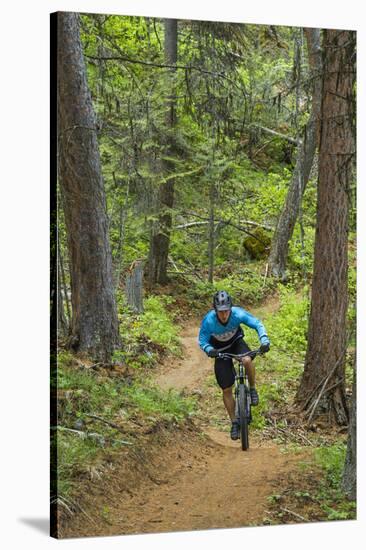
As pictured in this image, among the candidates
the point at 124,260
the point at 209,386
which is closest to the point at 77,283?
the point at 124,260

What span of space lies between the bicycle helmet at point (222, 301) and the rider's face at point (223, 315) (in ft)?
0.09

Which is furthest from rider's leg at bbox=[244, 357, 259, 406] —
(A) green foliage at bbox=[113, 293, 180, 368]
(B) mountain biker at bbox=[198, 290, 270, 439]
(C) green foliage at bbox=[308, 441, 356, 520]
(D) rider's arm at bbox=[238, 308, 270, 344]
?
(C) green foliage at bbox=[308, 441, 356, 520]

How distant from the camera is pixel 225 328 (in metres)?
8.30

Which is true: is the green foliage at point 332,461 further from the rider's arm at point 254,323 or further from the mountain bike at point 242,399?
the rider's arm at point 254,323

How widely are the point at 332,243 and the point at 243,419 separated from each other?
1.73 m

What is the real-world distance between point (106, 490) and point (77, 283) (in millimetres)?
1600

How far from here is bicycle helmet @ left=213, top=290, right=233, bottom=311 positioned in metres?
8.24

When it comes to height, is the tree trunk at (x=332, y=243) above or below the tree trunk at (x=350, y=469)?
above

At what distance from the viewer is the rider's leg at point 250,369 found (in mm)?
8320

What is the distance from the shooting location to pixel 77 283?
7770mm

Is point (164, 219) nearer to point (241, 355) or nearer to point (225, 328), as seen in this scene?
point (225, 328)

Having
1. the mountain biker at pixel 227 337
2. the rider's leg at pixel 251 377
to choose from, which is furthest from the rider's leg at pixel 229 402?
the rider's leg at pixel 251 377

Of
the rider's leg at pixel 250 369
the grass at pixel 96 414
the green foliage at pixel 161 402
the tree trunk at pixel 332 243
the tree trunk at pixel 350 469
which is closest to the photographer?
the grass at pixel 96 414

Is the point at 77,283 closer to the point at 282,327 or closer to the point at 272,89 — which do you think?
the point at 282,327
